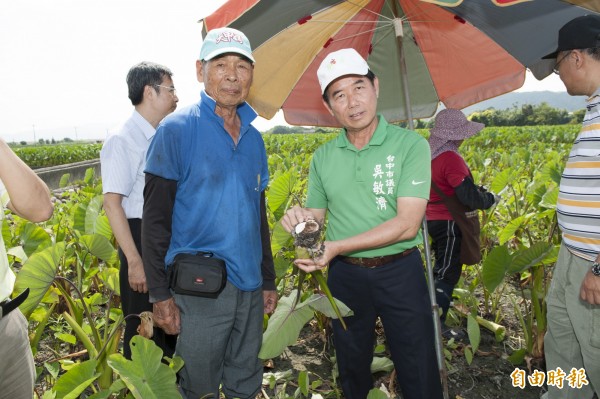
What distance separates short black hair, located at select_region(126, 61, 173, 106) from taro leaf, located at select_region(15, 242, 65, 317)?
2.83 feet

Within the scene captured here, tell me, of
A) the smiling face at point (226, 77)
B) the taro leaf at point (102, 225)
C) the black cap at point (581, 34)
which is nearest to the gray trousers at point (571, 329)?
the black cap at point (581, 34)

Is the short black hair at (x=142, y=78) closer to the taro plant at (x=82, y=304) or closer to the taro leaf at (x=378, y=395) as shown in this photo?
the taro plant at (x=82, y=304)

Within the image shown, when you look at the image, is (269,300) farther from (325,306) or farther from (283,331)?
(325,306)

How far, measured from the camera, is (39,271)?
69.8 inches

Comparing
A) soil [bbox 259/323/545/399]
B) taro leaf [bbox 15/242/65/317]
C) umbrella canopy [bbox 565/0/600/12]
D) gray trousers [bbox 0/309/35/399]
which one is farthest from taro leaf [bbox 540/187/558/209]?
gray trousers [bbox 0/309/35/399]

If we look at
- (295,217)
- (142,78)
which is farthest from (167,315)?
(142,78)

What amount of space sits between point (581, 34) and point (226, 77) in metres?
1.39

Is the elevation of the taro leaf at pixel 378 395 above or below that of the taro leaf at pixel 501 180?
below

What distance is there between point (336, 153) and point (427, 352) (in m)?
0.88

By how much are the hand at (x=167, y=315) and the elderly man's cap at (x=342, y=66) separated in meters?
1.03

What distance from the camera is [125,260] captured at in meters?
2.07

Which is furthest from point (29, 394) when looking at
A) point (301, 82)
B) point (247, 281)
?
point (301, 82)

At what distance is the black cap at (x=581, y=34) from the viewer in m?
1.75

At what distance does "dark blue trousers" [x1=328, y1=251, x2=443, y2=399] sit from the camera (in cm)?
178
